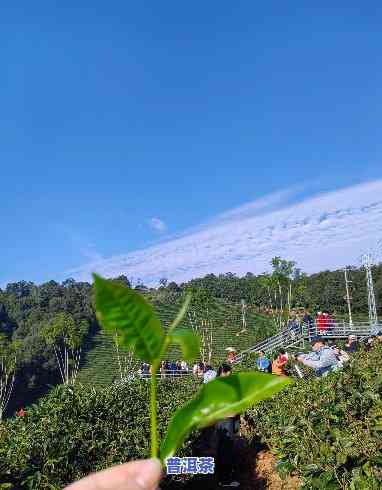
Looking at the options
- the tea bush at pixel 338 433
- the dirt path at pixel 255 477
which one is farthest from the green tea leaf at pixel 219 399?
the dirt path at pixel 255 477

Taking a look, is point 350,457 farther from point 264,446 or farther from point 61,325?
point 61,325

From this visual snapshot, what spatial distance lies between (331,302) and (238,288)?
41.2 feet

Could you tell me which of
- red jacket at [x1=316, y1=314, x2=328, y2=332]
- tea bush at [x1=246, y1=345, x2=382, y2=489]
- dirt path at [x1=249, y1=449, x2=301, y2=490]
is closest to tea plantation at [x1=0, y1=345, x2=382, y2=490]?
tea bush at [x1=246, y1=345, x2=382, y2=489]

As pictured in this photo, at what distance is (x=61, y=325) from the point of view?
104ft

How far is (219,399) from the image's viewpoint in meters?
0.73

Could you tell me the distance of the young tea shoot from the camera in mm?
662

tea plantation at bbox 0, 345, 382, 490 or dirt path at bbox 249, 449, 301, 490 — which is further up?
tea plantation at bbox 0, 345, 382, 490

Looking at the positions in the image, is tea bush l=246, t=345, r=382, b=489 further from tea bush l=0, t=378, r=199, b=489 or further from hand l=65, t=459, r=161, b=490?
hand l=65, t=459, r=161, b=490

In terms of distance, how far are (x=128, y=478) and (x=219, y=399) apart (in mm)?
173

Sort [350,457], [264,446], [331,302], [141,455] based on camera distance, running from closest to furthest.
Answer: [350,457] → [141,455] → [264,446] → [331,302]

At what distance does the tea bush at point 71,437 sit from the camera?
10.9ft

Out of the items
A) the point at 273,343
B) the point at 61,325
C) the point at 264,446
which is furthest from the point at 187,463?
the point at 61,325

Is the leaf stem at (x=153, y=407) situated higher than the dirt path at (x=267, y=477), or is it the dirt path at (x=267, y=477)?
the leaf stem at (x=153, y=407)

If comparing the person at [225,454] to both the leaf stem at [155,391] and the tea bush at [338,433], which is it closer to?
the tea bush at [338,433]
